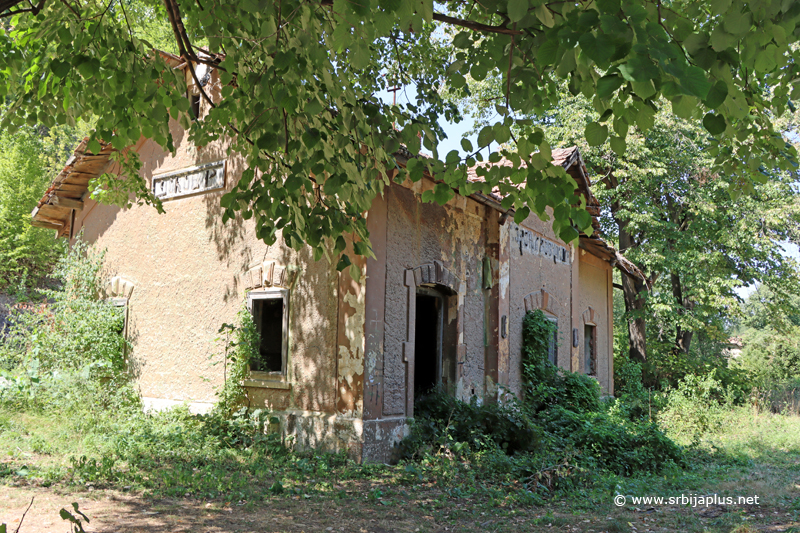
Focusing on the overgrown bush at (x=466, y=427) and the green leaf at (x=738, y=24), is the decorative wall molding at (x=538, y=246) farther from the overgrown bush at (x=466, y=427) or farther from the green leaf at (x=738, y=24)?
the green leaf at (x=738, y=24)

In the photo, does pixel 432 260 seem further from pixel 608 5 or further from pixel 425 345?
pixel 608 5

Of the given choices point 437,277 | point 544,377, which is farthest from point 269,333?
point 544,377

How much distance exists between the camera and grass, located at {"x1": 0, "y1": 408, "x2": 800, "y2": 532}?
605 cm

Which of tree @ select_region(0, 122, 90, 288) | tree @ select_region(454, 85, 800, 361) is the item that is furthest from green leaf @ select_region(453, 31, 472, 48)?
tree @ select_region(0, 122, 90, 288)

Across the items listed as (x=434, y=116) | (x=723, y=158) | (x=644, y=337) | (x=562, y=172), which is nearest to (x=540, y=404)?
(x=434, y=116)

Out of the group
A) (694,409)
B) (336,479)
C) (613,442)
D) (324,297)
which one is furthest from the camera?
(694,409)

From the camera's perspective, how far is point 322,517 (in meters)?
5.60

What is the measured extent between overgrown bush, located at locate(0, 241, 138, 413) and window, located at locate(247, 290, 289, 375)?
8.89ft

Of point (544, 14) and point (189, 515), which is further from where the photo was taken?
point (189, 515)

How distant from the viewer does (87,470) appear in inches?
255

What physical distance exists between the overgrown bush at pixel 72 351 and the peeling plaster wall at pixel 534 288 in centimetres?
685

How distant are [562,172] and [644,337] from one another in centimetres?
1786

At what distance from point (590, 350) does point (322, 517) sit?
449 inches

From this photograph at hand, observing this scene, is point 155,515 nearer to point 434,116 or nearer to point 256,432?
point 256,432
